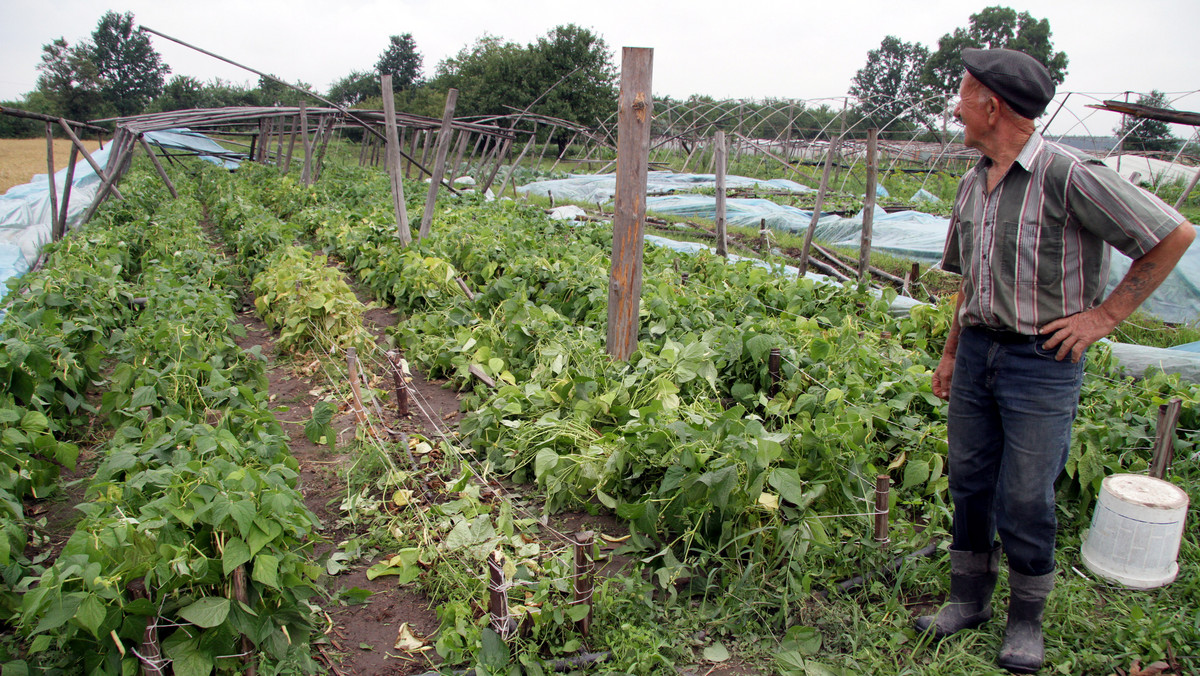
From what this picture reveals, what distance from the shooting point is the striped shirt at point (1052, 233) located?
6.48 ft

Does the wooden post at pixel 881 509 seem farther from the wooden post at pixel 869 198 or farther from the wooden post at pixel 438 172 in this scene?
the wooden post at pixel 438 172

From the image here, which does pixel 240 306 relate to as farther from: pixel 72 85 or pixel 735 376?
pixel 72 85

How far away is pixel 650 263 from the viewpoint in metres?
7.02

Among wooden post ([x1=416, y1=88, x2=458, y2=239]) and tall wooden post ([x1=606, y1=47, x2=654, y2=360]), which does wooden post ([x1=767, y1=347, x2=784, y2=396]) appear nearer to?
tall wooden post ([x1=606, y1=47, x2=654, y2=360])

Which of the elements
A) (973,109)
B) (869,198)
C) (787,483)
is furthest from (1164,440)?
(869,198)

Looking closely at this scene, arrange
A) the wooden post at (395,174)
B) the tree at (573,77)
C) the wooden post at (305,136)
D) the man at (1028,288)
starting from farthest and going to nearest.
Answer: the tree at (573,77)
the wooden post at (305,136)
the wooden post at (395,174)
the man at (1028,288)

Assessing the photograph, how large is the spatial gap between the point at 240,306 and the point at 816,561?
661 cm

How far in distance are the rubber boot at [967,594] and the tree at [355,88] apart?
2201 inches

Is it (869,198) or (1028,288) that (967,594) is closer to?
(1028,288)

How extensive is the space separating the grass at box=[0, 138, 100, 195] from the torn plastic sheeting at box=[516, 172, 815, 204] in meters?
11.1

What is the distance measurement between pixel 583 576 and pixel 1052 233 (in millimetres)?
1884

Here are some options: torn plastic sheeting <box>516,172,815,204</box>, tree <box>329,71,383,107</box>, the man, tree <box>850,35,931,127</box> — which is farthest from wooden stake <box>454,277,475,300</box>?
tree <box>850,35,931,127</box>

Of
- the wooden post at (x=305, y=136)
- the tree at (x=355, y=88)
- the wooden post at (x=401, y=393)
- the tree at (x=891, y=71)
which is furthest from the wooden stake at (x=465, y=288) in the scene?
the tree at (x=891, y=71)

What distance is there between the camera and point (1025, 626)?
242cm
